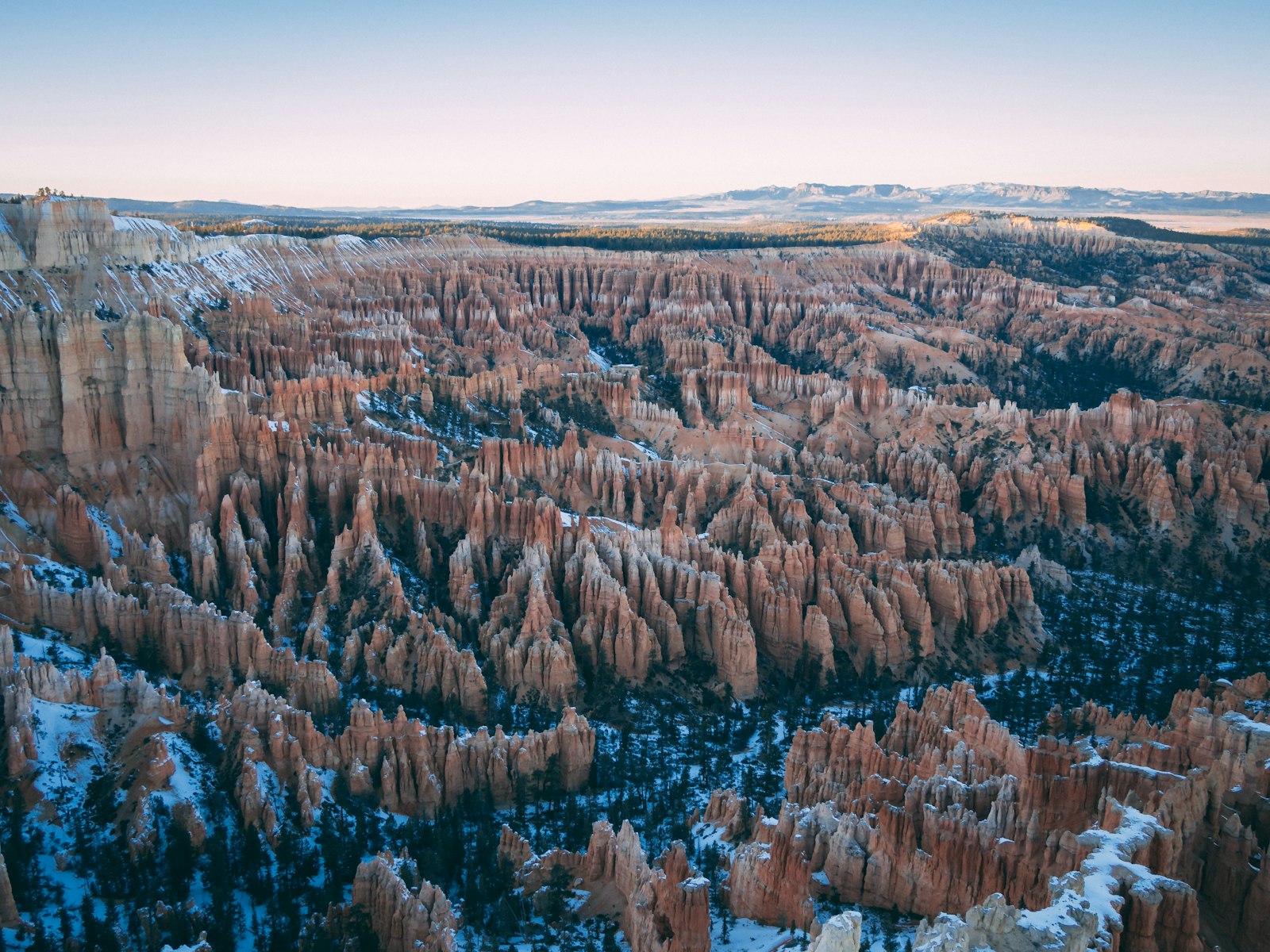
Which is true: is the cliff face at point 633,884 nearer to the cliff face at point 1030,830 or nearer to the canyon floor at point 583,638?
the canyon floor at point 583,638

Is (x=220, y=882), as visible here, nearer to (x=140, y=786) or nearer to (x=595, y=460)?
(x=140, y=786)

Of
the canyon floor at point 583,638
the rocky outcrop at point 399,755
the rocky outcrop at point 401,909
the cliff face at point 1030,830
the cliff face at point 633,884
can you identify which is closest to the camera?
the cliff face at point 1030,830

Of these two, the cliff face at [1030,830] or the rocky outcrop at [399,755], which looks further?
the rocky outcrop at [399,755]

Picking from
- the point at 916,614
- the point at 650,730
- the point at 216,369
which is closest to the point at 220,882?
the point at 650,730

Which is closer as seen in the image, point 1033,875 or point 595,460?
point 1033,875

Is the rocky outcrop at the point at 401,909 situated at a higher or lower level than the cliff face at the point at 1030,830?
lower

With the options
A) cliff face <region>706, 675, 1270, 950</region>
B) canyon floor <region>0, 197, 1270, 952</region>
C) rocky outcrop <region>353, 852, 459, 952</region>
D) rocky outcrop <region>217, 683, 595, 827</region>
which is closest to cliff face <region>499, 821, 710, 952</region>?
canyon floor <region>0, 197, 1270, 952</region>

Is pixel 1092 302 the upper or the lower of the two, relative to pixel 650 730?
upper

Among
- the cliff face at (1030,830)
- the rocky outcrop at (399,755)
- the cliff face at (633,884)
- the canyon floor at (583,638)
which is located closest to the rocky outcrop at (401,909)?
the canyon floor at (583,638)

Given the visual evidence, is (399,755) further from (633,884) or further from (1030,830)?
(1030,830)

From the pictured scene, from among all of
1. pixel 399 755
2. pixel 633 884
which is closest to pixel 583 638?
pixel 399 755
